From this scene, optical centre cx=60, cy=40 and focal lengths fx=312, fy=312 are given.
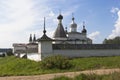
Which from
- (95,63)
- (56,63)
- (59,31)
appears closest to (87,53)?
(95,63)

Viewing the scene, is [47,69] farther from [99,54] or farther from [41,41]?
[99,54]

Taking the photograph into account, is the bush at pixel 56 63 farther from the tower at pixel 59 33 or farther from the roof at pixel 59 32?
the roof at pixel 59 32

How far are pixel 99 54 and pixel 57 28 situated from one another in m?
12.6

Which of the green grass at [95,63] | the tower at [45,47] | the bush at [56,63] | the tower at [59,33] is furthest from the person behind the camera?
the tower at [59,33]

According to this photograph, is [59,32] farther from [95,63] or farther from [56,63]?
[56,63]

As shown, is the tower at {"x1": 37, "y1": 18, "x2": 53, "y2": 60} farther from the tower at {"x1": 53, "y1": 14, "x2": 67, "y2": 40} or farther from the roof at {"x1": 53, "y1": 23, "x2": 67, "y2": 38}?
the roof at {"x1": 53, "y1": 23, "x2": 67, "y2": 38}

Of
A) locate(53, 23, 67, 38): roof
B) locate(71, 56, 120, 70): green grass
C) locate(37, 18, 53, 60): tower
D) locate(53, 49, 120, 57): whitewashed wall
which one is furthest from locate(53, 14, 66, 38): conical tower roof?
locate(71, 56, 120, 70): green grass

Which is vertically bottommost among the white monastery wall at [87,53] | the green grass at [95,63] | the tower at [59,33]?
the green grass at [95,63]

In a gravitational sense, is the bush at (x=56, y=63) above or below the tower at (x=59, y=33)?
below

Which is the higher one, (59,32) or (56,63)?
(59,32)

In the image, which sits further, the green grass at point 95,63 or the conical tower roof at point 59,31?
the conical tower roof at point 59,31

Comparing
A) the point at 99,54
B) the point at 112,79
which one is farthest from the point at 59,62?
the point at 112,79

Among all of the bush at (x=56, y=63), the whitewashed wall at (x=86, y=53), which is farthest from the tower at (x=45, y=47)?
the bush at (x=56, y=63)

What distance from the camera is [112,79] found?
16.7 meters
